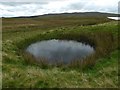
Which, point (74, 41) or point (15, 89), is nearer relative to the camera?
point (15, 89)

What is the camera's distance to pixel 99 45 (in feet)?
97.9

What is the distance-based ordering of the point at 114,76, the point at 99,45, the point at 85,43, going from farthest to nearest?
the point at 85,43 → the point at 99,45 → the point at 114,76

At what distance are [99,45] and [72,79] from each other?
11993 millimetres

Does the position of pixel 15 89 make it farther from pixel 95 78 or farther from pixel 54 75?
pixel 95 78

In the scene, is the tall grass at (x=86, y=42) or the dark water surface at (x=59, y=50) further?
the dark water surface at (x=59, y=50)

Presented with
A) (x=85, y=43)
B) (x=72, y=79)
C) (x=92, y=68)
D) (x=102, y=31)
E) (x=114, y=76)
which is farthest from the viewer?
(x=102, y=31)

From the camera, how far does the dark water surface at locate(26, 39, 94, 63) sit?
27.6 m

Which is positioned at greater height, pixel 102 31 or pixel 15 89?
pixel 102 31

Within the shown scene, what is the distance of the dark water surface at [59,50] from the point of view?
1086 inches

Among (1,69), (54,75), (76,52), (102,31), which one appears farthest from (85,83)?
(102,31)

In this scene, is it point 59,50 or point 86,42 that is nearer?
Result: point 59,50

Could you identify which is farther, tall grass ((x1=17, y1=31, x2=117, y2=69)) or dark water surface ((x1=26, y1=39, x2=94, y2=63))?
dark water surface ((x1=26, y1=39, x2=94, y2=63))

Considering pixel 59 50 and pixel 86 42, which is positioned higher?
pixel 86 42

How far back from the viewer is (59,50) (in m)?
31.4
